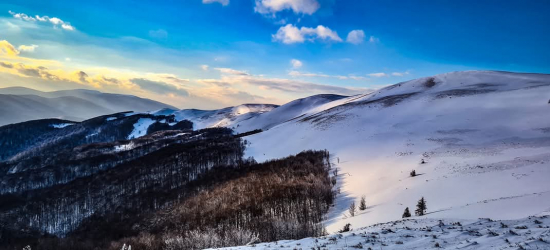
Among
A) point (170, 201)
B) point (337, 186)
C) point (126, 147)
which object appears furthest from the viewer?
point (126, 147)

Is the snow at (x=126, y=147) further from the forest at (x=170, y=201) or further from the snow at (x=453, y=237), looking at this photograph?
the snow at (x=453, y=237)

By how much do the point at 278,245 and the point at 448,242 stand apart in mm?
8377

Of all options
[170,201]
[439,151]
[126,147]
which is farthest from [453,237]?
[126,147]

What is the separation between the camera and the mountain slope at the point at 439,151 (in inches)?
942

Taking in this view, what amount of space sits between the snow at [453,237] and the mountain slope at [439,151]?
3003 millimetres

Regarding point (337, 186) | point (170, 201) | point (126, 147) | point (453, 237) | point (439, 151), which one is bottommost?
point (170, 201)

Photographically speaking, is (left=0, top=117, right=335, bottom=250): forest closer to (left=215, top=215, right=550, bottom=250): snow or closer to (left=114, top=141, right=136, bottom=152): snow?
(left=215, top=215, right=550, bottom=250): snow

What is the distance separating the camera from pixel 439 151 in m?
43.7

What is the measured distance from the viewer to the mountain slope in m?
23.9

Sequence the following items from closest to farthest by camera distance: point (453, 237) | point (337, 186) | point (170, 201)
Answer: point (453, 237)
point (337, 186)
point (170, 201)

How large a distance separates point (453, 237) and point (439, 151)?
113 feet

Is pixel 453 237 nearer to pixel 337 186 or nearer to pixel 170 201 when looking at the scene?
pixel 337 186

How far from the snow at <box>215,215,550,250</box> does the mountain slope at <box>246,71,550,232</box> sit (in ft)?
9.85

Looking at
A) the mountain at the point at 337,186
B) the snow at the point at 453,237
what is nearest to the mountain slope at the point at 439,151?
the mountain at the point at 337,186
